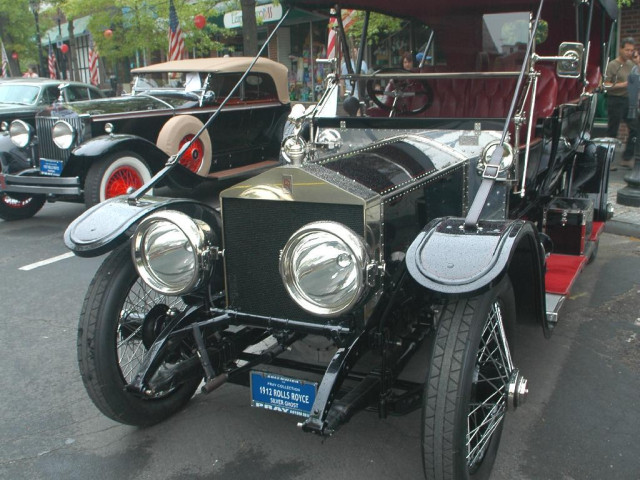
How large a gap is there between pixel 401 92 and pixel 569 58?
1.16 meters

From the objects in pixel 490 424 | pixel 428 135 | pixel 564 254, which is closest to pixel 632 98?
pixel 564 254

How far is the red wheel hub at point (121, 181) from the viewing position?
22.7ft

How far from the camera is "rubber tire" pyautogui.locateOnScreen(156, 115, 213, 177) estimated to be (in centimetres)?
758

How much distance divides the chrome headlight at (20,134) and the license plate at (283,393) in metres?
6.13

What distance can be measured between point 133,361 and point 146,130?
545cm

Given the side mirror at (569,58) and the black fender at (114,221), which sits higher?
the side mirror at (569,58)

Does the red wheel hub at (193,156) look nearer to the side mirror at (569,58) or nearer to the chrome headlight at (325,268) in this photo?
the side mirror at (569,58)

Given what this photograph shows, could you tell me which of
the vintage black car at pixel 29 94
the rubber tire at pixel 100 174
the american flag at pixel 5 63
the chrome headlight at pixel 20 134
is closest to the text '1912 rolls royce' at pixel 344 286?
the rubber tire at pixel 100 174

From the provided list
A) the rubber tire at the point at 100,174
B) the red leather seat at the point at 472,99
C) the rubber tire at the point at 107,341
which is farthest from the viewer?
the rubber tire at the point at 100,174

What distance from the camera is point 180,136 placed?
771 cm

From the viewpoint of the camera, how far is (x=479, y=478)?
241 cm

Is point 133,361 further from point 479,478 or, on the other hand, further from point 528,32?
point 528,32

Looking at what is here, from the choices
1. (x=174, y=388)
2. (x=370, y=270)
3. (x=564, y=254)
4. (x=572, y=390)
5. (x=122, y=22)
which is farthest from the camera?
(x=122, y=22)

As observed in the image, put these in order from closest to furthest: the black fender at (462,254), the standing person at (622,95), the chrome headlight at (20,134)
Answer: the black fender at (462,254)
the chrome headlight at (20,134)
the standing person at (622,95)
